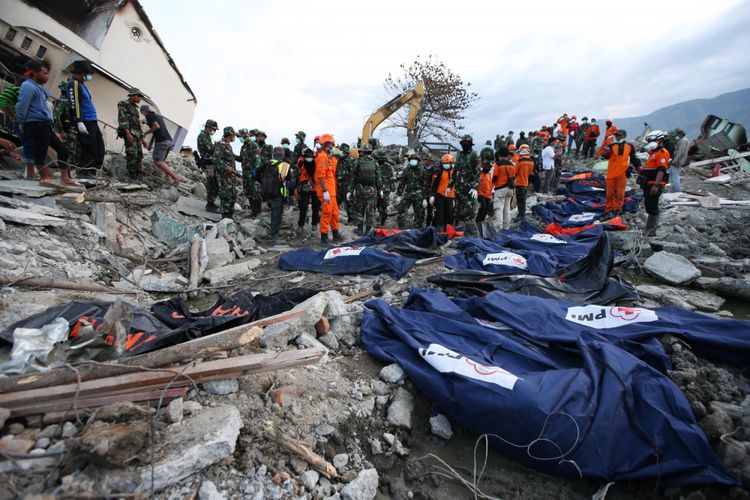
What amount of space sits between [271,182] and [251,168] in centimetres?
142

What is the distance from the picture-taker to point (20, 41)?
824 cm

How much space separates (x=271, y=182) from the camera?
7.16 metres

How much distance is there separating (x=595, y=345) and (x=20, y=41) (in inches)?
502

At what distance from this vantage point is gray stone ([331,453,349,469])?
215 centimetres

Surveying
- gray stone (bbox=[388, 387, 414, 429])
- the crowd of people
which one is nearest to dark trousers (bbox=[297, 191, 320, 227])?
the crowd of people

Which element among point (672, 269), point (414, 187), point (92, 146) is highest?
point (92, 146)

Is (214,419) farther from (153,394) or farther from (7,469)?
(7,469)

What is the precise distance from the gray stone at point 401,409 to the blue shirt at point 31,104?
6.26 metres

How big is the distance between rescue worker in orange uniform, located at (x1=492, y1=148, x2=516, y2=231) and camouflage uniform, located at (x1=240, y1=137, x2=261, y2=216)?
5562 millimetres

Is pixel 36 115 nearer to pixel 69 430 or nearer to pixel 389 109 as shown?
pixel 69 430

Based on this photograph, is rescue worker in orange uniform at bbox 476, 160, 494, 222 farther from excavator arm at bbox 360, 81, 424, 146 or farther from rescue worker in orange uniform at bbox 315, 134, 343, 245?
excavator arm at bbox 360, 81, 424, 146

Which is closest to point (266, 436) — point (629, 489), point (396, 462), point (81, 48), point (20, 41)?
point (396, 462)

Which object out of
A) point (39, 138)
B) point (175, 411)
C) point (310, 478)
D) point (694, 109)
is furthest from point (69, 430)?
point (694, 109)

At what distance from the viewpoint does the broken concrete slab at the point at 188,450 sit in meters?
1.58
